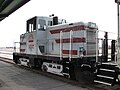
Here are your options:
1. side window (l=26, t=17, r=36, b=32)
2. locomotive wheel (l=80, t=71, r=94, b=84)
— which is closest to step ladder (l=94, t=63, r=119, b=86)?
locomotive wheel (l=80, t=71, r=94, b=84)

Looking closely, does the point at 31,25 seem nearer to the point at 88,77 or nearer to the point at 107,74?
the point at 88,77

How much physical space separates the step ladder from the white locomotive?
0.30m

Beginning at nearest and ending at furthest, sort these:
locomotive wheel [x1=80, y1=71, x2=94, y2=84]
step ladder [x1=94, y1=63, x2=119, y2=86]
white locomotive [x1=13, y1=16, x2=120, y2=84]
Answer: step ladder [x1=94, y1=63, x2=119, y2=86] → locomotive wheel [x1=80, y1=71, x2=94, y2=84] → white locomotive [x1=13, y1=16, x2=120, y2=84]

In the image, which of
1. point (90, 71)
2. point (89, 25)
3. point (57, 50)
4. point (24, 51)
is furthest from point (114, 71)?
point (24, 51)

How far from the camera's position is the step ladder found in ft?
26.3

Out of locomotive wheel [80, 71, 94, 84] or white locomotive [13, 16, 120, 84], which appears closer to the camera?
locomotive wheel [80, 71, 94, 84]

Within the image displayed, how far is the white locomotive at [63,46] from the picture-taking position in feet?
32.2

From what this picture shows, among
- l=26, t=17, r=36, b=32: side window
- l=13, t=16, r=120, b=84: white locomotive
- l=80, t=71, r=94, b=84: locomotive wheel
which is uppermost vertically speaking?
l=26, t=17, r=36, b=32: side window

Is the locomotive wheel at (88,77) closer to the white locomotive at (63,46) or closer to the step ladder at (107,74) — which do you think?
the white locomotive at (63,46)

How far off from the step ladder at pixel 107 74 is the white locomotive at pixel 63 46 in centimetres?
30

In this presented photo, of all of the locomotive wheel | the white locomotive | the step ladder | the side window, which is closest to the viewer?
the step ladder

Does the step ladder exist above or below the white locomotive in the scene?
below

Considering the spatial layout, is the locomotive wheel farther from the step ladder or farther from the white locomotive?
the step ladder

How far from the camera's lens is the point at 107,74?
27.5 feet
